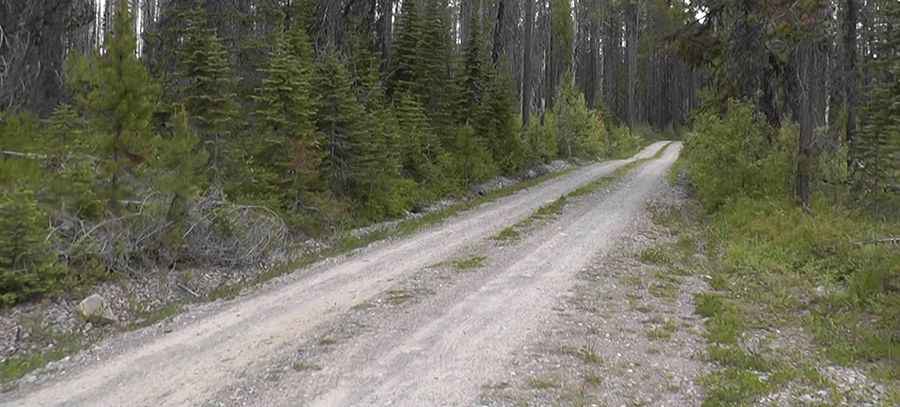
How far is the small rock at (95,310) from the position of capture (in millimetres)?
7281

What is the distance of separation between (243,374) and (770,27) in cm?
1246

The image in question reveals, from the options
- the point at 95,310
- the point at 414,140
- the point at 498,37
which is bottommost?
the point at 95,310

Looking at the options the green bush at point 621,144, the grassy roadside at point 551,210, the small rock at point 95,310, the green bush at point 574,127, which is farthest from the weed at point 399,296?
the green bush at point 621,144

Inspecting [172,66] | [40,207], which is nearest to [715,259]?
[40,207]

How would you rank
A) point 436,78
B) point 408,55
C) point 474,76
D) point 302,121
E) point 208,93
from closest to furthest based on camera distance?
point 208,93 → point 302,121 → point 408,55 → point 436,78 → point 474,76

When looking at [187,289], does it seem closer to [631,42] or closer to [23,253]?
[23,253]

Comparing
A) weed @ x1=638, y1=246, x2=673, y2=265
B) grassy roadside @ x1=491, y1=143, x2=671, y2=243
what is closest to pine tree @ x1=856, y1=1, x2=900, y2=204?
weed @ x1=638, y1=246, x2=673, y2=265

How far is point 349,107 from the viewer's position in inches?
555

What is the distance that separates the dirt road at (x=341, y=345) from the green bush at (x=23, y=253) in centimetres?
162

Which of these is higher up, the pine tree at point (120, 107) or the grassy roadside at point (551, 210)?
the pine tree at point (120, 107)

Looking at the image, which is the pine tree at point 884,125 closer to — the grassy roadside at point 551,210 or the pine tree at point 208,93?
the grassy roadside at point 551,210

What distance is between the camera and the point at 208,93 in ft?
38.2

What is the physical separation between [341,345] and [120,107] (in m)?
5.17

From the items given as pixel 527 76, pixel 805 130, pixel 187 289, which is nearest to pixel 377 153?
pixel 187 289
